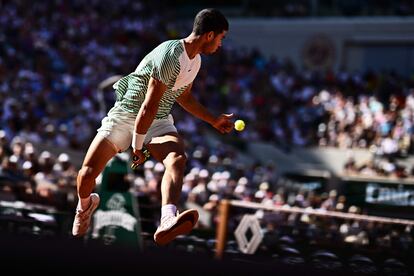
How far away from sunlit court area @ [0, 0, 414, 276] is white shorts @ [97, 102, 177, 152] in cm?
1

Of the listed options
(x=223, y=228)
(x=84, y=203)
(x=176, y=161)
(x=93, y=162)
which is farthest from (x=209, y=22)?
(x=223, y=228)

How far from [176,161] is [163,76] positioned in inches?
26.2

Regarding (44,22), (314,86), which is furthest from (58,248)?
(314,86)

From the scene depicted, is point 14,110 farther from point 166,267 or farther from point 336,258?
point 166,267

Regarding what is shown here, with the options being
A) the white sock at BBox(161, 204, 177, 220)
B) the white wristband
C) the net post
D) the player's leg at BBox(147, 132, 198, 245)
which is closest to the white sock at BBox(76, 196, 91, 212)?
the player's leg at BBox(147, 132, 198, 245)

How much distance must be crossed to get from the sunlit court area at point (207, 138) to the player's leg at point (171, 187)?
0.5 inches

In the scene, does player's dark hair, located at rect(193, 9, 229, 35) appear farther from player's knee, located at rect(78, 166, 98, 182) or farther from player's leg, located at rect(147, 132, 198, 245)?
player's knee, located at rect(78, 166, 98, 182)

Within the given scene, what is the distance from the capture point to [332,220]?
10812mm

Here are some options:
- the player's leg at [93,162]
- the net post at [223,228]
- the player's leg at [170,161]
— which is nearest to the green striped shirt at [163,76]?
the player's leg at [170,161]

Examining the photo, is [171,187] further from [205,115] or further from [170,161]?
[205,115]

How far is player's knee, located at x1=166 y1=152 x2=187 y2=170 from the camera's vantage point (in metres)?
6.29

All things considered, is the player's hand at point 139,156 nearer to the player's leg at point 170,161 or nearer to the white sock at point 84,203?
the player's leg at point 170,161

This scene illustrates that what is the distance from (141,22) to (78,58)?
21.6 ft

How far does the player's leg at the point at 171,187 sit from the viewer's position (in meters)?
5.82
